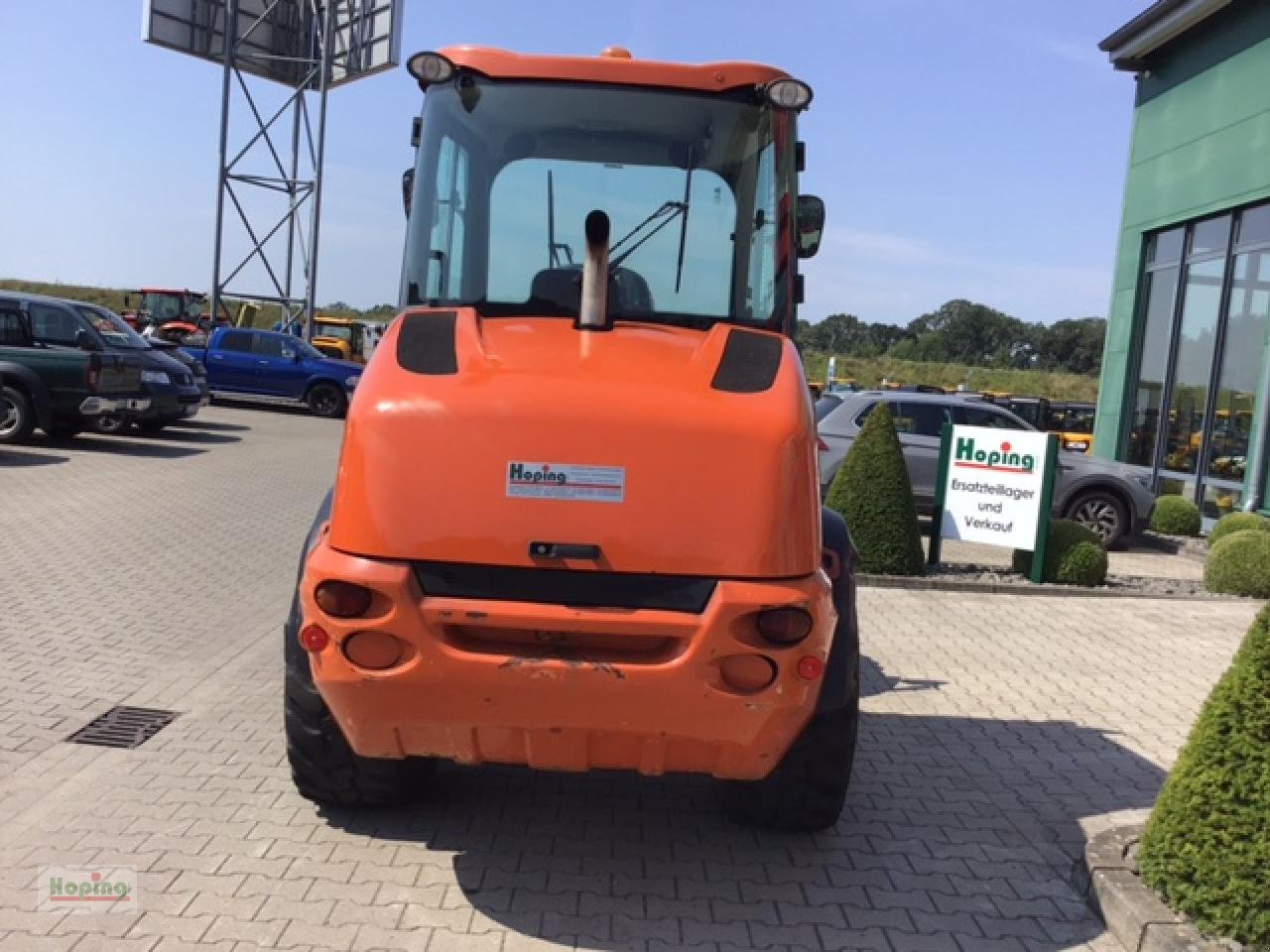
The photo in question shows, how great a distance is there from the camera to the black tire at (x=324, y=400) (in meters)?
24.4

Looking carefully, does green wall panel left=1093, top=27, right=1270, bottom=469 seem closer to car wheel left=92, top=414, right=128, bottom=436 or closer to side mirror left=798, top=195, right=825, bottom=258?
side mirror left=798, top=195, right=825, bottom=258

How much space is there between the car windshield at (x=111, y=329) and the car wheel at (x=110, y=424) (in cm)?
105

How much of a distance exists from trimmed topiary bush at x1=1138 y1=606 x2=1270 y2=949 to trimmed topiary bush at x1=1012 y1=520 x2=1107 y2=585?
21.4ft

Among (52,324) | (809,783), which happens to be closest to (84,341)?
(52,324)

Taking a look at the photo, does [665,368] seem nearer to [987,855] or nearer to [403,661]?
[403,661]

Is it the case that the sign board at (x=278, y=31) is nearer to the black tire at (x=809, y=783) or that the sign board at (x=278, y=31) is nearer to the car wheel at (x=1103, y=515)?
the car wheel at (x=1103, y=515)

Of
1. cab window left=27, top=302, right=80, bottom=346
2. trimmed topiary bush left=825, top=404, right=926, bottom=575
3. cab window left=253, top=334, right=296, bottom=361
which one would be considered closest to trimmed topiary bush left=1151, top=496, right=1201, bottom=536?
trimmed topiary bush left=825, top=404, right=926, bottom=575

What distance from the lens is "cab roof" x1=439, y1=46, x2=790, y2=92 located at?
3.95 m

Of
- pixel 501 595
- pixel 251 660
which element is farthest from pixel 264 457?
pixel 501 595

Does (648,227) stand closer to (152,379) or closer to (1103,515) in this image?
(1103,515)

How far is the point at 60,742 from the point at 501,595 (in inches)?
111

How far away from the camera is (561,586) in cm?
305

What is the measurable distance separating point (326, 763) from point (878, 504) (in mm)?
6384

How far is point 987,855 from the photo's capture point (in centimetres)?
416
